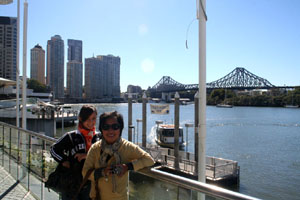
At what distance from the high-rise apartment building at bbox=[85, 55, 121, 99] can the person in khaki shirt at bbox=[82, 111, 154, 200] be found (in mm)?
175799

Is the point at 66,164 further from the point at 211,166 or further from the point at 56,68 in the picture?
the point at 56,68

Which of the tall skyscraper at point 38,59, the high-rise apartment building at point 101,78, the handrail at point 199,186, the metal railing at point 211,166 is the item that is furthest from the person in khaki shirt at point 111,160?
the high-rise apartment building at point 101,78

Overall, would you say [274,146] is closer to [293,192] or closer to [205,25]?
[293,192]

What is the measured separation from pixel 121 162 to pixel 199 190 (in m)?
0.59

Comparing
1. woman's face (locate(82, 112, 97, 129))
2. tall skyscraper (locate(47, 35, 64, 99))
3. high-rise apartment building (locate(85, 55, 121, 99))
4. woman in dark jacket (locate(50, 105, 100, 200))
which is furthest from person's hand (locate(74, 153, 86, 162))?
high-rise apartment building (locate(85, 55, 121, 99))

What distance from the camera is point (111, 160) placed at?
1.98 metres

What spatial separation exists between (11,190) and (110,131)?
326 centimetres

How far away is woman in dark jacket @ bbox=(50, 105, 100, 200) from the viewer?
2377mm

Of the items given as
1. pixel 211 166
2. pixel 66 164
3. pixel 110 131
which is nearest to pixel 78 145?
pixel 66 164

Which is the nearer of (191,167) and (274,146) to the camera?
(191,167)

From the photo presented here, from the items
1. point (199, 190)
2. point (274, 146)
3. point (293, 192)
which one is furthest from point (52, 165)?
point (274, 146)

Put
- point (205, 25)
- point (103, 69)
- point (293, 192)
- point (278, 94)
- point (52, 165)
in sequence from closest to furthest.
→ point (52, 165) < point (205, 25) < point (293, 192) < point (278, 94) < point (103, 69)

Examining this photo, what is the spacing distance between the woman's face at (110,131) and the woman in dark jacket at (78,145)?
458mm

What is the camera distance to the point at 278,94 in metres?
125
